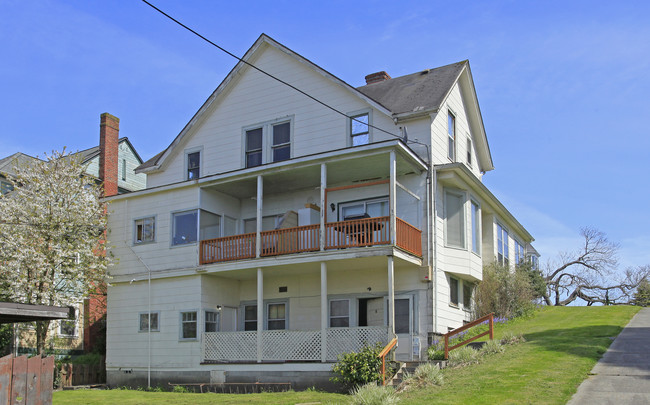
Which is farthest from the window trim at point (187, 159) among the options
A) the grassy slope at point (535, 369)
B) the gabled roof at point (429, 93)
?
the grassy slope at point (535, 369)

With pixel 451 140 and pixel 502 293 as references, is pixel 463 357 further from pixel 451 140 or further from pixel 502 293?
pixel 451 140

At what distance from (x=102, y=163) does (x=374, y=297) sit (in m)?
18.1

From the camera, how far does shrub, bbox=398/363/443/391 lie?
1614 cm

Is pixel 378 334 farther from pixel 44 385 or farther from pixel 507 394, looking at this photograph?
pixel 44 385

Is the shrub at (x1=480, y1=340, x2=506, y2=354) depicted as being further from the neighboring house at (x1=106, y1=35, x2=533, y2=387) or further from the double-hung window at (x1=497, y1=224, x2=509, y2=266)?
the double-hung window at (x1=497, y1=224, x2=509, y2=266)

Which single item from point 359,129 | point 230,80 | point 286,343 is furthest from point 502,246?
point 230,80

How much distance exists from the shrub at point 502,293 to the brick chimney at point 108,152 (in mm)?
19181

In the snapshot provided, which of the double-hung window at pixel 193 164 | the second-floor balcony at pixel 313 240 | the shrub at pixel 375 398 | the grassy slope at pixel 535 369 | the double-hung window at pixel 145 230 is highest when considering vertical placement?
the double-hung window at pixel 193 164

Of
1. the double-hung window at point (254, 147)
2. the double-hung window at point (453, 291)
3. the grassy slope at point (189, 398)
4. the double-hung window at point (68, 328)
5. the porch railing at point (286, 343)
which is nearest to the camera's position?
the grassy slope at point (189, 398)

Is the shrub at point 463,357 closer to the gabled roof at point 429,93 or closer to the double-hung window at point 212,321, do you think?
the gabled roof at point 429,93

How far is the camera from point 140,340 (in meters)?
24.5

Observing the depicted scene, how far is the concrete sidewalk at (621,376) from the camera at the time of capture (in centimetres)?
1283

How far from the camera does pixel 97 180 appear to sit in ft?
112

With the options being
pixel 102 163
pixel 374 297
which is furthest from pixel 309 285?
pixel 102 163
